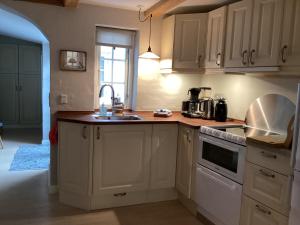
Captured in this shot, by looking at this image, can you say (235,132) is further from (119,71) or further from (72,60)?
(72,60)

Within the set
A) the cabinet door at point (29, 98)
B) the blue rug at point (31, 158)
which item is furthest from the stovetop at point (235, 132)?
the cabinet door at point (29, 98)

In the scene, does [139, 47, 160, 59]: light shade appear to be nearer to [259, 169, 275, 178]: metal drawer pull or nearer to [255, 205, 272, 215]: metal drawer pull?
[259, 169, 275, 178]: metal drawer pull

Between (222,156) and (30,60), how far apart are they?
5739 millimetres

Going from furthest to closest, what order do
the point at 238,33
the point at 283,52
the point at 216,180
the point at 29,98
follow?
the point at 29,98 → the point at 238,33 → the point at 216,180 → the point at 283,52

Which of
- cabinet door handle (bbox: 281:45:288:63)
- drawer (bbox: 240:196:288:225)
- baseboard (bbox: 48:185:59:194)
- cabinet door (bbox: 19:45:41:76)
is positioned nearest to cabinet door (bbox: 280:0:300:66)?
cabinet door handle (bbox: 281:45:288:63)

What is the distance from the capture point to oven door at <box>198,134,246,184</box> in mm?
2158

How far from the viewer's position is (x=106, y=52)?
3.45 metres

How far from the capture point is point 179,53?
3158mm

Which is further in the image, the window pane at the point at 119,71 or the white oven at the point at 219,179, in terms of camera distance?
the window pane at the point at 119,71

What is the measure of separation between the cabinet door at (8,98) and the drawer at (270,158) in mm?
6059

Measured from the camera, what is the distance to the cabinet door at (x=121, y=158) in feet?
8.80

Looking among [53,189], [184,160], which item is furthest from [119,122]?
[53,189]

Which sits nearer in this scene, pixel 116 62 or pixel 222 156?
pixel 222 156

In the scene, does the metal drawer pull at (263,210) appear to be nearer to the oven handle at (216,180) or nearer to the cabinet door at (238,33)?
the oven handle at (216,180)
